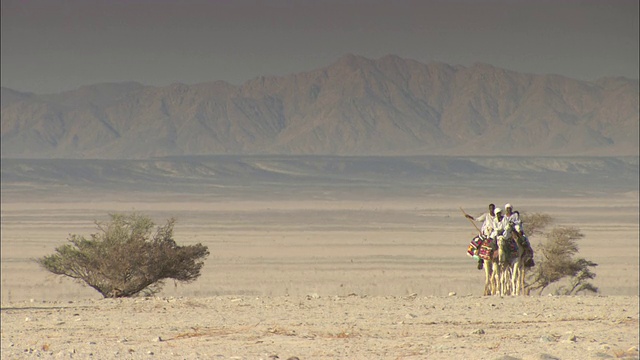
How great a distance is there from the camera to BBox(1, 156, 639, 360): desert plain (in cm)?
1270

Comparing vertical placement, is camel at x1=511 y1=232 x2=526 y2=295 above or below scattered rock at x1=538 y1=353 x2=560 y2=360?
above

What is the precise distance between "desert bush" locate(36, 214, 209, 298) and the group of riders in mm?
7014

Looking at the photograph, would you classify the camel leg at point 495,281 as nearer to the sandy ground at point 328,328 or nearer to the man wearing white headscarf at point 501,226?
the man wearing white headscarf at point 501,226

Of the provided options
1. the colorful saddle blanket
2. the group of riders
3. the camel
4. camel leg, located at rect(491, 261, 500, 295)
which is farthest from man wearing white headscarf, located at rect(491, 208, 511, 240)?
camel leg, located at rect(491, 261, 500, 295)

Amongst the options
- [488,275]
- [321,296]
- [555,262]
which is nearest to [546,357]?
[321,296]

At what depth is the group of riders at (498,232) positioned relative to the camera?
17.8 m

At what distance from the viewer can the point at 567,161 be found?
198 m

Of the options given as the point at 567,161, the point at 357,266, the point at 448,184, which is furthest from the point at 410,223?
the point at 567,161

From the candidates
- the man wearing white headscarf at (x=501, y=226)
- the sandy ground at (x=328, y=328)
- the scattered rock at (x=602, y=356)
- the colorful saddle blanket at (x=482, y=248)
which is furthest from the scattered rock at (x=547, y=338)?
the colorful saddle blanket at (x=482, y=248)

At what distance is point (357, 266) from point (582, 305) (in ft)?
101

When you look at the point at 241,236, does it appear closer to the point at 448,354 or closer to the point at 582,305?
the point at 582,305

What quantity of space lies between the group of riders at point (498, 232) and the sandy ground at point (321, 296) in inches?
34.1

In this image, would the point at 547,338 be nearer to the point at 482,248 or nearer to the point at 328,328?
the point at 328,328

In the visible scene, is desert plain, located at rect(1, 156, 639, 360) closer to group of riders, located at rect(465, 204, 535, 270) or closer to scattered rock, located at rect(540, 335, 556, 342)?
scattered rock, located at rect(540, 335, 556, 342)
